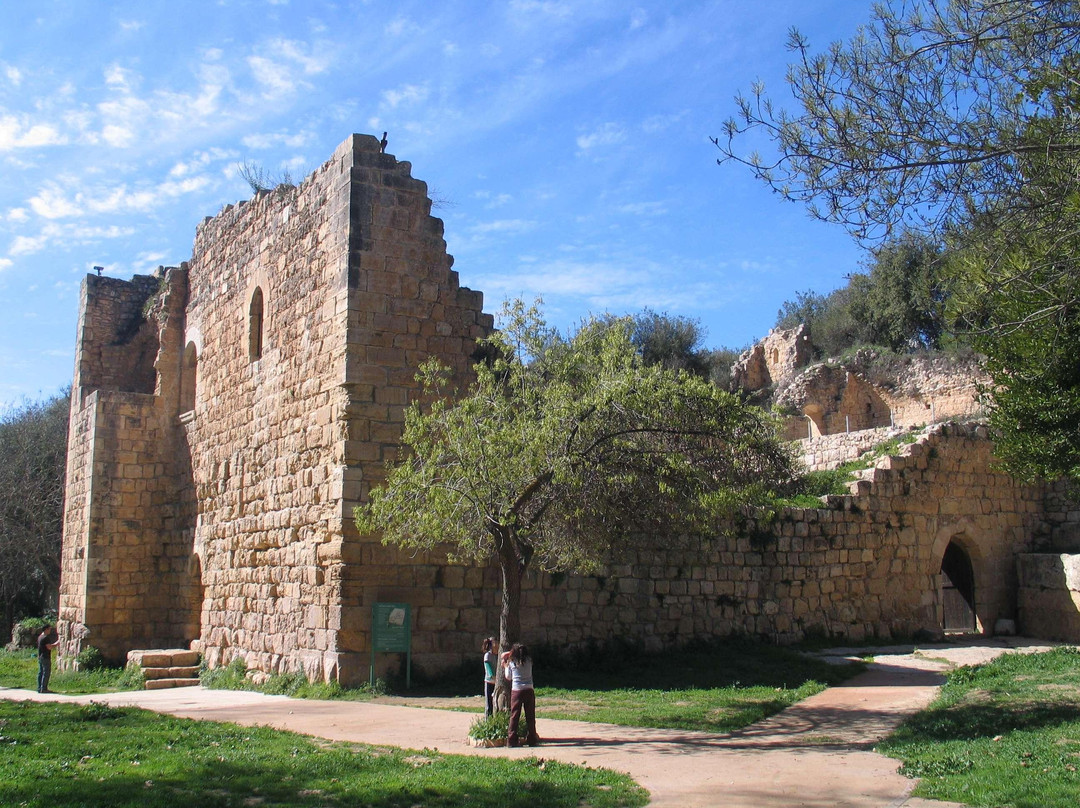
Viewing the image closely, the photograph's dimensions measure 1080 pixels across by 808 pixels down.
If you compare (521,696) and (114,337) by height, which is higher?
(114,337)

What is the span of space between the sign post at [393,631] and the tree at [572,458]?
1662 mm

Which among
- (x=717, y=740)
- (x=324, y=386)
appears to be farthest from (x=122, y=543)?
(x=717, y=740)

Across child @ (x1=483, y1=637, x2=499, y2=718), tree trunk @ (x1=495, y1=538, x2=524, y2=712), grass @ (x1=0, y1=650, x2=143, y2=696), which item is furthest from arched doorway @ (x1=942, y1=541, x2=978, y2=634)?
grass @ (x1=0, y1=650, x2=143, y2=696)

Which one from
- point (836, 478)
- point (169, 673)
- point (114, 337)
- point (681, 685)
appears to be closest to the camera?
point (681, 685)

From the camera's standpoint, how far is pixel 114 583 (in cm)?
1745

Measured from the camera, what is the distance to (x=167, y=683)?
48.3ft

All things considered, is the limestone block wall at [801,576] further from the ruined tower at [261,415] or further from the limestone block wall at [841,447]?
the limestone block wall at [841,447]

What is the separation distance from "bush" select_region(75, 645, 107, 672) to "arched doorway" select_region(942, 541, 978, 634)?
14.8 metres

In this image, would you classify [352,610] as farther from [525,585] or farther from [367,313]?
[367,313]

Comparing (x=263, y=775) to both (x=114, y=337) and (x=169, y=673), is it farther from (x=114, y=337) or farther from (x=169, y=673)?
(x=114, y=337)

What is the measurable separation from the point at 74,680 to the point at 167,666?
1.93 metres

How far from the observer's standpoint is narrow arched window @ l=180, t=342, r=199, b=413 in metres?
18.3

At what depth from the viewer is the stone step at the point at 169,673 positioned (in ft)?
49.3

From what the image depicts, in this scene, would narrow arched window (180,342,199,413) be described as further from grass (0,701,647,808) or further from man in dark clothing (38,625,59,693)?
grass (0,701,647,808)
